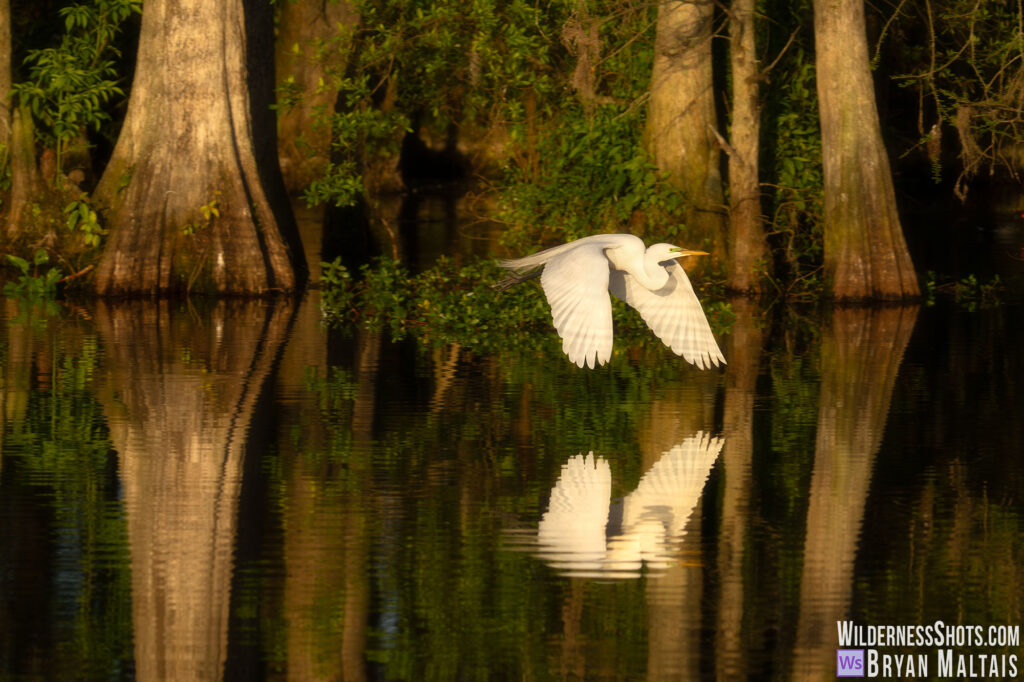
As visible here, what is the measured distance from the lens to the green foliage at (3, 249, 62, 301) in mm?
19078

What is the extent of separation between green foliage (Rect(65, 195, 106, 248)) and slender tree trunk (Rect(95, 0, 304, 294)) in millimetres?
173

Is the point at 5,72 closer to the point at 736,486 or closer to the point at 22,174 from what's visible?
the point at 22,174

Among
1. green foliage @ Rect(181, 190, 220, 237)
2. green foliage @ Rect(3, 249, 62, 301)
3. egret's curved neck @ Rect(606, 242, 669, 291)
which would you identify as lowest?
egret's curved neck @ Rect(606, 242, 669, 291)

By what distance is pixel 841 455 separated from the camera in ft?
35.9

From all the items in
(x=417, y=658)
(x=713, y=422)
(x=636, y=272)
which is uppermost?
(x=636, y=272)

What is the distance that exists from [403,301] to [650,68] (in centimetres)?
373

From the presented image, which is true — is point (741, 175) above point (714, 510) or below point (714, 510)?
above

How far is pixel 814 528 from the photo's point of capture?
9086 millimetres

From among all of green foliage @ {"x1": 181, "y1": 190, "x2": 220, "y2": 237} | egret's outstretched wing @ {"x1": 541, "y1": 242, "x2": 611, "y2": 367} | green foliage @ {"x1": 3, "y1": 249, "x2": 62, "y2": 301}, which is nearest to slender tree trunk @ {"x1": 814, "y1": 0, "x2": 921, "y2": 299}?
green foliage @ {"x1": 181, "y1": 190, "x2": 220, "y2": 237}

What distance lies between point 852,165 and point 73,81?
840 centimetres

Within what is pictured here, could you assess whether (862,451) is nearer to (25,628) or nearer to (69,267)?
(25,628)

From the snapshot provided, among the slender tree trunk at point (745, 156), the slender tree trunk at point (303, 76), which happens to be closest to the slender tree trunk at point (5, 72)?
the slender tree trunk at point (303, 76)

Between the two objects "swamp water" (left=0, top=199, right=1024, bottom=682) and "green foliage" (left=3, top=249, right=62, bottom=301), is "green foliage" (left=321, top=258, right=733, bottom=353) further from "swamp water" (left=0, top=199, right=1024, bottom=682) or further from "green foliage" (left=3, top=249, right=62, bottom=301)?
"green foliage" (left=3, top=249, right=62, bottom=301)

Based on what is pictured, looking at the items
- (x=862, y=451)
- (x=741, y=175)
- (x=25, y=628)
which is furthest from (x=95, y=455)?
(x=741, y=175)
